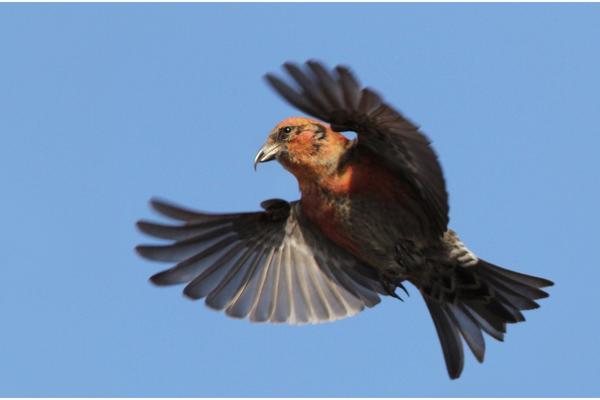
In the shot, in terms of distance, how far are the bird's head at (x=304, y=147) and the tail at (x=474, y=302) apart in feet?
4.69

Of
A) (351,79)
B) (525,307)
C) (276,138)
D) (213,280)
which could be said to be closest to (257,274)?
(213,280)

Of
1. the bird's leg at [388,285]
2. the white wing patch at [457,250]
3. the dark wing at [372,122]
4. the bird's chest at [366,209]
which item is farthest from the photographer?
the bird's leg at [388,285]

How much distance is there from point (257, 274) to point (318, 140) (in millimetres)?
1787

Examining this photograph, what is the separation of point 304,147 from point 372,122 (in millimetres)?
1079

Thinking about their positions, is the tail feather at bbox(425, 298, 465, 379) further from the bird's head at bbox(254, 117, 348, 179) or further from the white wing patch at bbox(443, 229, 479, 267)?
the bird's head at bbox(254, 117, 348, 179)

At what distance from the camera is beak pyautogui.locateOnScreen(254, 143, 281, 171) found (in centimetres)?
1032

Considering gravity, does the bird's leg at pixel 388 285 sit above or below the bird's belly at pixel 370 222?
below

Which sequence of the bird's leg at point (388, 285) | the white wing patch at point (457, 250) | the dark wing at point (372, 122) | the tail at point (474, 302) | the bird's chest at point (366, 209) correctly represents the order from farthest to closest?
the bird's leg at point (388, 285), the tail at point (474, 302), the white wing patch at point (457, 250), the bird's chest at point (366, 209), the dark wing at point (372, 122)

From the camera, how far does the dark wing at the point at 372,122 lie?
8445 mm

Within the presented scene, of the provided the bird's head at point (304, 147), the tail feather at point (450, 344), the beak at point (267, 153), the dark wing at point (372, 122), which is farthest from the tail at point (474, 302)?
the beak at point (267, 153)

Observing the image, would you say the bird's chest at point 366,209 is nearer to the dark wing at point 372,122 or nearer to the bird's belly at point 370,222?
the bird's belly at point 370,222

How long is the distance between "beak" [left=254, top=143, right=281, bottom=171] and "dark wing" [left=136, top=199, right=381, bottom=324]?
0.69 meters

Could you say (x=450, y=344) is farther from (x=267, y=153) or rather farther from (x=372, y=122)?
(x=372, y=122)

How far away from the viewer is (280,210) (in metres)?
11.1
